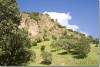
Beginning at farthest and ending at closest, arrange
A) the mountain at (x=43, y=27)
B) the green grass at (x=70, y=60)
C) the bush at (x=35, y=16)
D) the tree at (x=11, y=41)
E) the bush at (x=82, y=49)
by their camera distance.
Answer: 1. the bush at (x=35, y=16)
2. the mountain at (x=43, y=27)
3. the bush at (x=82, y=49)
4. the green grass at (x=70, y=60)
5. the tree at (x=11, y=41)

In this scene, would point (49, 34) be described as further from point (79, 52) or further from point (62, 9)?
point (79, 52)

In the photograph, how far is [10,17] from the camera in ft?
25.2

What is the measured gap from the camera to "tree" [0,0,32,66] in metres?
7.19

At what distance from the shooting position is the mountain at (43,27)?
18938 millimetres

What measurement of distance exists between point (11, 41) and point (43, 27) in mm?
13334

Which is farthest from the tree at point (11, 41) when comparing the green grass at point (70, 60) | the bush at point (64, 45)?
the bush at point (64, 45)

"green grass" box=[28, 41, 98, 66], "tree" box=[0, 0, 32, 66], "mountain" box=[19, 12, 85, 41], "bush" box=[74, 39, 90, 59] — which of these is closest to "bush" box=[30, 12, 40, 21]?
"mountain" box=[19, 12, 85, 41]

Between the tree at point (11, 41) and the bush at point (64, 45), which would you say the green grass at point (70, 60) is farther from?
the tree at point (11, 41)

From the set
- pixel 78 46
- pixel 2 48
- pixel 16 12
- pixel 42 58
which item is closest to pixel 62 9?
pixel 78 46

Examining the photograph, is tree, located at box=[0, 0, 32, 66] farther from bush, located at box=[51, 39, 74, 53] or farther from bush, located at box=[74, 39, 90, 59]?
bush, located at box=[51, 39, 74, 53]

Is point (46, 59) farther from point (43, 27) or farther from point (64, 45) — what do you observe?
point (43, 27)

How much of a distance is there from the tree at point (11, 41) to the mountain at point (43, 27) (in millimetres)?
10802

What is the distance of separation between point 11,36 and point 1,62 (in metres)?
0.81

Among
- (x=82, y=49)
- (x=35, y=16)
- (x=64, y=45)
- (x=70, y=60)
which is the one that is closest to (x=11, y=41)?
(x=70, y=60)
